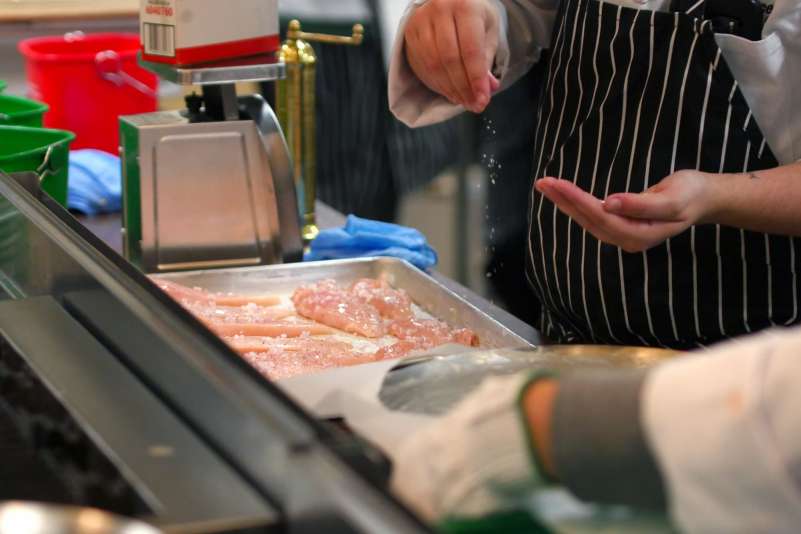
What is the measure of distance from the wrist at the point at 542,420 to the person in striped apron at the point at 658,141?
2.42 feet

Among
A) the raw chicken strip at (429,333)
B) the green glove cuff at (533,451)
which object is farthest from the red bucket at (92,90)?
the green glove cuff at (533,451)

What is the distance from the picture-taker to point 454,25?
1.67 m

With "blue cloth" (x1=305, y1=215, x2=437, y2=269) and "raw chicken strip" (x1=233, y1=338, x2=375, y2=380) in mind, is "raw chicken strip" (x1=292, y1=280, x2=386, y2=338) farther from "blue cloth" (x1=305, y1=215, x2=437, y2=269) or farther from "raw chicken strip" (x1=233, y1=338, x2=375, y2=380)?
"blue cloth" (x1=305, y1=215, x2=437, y2=269)

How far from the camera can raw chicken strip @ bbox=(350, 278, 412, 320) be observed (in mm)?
1636

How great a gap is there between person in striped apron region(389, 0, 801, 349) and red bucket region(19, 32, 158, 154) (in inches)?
42.9

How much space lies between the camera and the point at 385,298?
65.6 inches

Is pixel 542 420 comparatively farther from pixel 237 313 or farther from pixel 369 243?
pixel 369 243

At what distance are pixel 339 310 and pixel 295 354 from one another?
6.3 inches

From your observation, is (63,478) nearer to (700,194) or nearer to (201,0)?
(700,194)

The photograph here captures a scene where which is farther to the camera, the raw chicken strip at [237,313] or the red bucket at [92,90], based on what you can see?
the red bucket at [92,90]

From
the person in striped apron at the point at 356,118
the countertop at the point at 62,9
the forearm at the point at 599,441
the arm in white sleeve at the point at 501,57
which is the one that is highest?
the arm in white sleeve at the point at 501,57

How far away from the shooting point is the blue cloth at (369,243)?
191 centimetres

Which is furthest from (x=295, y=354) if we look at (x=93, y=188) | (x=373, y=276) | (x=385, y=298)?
(x=93, y=188)

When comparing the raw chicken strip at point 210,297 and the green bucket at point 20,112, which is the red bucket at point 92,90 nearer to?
the green bucket at point 20,112
